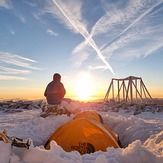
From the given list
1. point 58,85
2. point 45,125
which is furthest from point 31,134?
point 58,85

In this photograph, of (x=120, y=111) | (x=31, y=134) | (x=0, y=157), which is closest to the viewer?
(x=0, y=157)

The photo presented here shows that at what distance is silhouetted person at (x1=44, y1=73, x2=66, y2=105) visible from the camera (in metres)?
10.8

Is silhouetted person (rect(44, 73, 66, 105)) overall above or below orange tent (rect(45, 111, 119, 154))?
above

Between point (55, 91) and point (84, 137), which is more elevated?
point (55, 91)

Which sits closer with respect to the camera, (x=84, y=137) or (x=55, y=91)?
(x=84, y=137)

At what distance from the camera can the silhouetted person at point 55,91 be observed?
10.8 m

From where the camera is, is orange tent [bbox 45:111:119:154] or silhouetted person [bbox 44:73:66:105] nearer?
orange tent [bbox 45:111:119:154]

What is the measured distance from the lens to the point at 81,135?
526 centimetres

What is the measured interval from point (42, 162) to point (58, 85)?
8.79 meters

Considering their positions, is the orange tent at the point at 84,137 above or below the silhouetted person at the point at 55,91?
below

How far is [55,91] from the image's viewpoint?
10906mm

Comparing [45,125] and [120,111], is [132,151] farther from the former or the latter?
[120,111]

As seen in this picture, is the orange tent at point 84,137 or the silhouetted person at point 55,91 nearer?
the orange tent at point 84,137

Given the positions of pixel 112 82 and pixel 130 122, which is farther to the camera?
pixel 112 82
